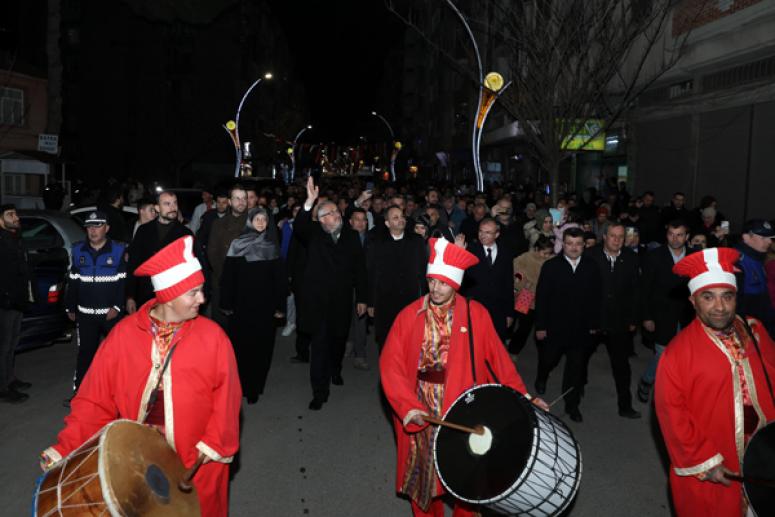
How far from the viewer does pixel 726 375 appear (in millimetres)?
3619

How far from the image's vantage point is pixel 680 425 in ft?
11.8

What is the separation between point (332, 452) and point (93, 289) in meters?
2.91

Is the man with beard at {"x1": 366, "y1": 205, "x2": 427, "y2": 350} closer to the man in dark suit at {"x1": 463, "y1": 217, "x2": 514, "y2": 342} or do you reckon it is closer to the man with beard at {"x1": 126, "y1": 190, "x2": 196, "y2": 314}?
the man in dark suit at {"x1": 463, "y1": 217, "x2": 514, "y2": 342}

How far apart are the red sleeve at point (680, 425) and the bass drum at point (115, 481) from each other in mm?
2439

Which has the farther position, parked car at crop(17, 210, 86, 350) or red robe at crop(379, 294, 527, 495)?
parked car at crop(17, 210, 86, 350)

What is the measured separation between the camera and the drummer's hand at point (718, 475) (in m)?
3.46

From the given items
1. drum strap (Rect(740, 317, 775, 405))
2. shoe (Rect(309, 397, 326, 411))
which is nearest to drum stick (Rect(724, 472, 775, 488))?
drum strap (Rect(740, 317, 775, 405))

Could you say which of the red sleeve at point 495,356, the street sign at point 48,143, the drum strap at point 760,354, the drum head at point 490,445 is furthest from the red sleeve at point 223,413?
Answer: the street sign at point 48,143

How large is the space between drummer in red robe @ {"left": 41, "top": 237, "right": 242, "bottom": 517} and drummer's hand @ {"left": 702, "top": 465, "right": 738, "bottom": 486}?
8.00 ft

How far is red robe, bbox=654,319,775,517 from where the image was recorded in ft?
11.7

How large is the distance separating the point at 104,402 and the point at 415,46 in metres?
82.5

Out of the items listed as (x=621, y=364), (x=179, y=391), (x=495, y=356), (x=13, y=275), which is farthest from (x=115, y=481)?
(x=621, y=364)

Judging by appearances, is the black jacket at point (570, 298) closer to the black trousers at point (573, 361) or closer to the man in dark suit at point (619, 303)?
the black trousers at point (573, 361)

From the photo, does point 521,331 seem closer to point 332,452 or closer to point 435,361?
point 332,452
